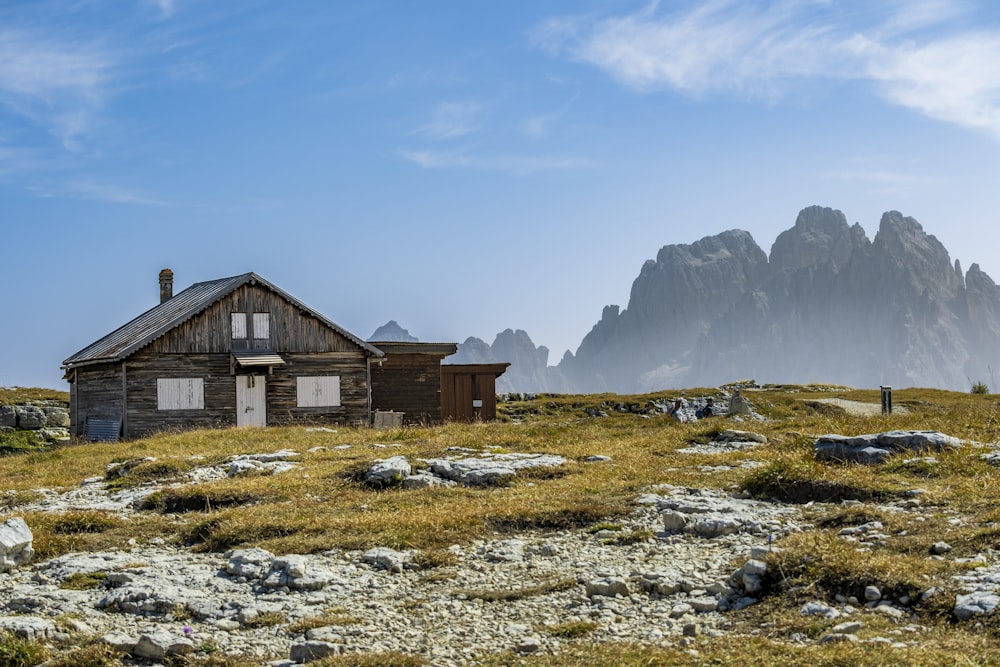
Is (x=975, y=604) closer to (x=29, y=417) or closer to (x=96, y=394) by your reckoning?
(x=96, y=394)

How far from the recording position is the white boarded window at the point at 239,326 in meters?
41.3

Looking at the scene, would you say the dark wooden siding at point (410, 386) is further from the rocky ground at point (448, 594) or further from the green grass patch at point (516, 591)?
the green grass patch at point (516, 591)

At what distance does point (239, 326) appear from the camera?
136 ft

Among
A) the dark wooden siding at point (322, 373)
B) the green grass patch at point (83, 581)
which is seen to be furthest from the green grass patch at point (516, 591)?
the dark wooden siding at point (322, 373)

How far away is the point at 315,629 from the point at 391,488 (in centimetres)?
819

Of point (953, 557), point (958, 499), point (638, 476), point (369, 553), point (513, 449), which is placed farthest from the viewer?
point (513, 449)

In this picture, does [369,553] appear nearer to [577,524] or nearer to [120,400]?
[577,524]

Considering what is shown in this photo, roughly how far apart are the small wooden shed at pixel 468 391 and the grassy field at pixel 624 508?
1999 cm

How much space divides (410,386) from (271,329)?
786cm

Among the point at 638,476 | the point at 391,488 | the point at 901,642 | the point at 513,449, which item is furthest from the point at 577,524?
the point at 513,449

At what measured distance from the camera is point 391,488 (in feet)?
56.0

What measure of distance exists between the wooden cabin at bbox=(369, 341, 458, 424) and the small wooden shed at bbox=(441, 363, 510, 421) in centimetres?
122

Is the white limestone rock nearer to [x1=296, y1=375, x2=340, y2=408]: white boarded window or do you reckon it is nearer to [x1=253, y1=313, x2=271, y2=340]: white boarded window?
[x1=296, y1=375, x2=340, y2=408]: white boarded window

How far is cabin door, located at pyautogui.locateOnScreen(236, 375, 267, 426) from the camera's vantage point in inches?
1607
